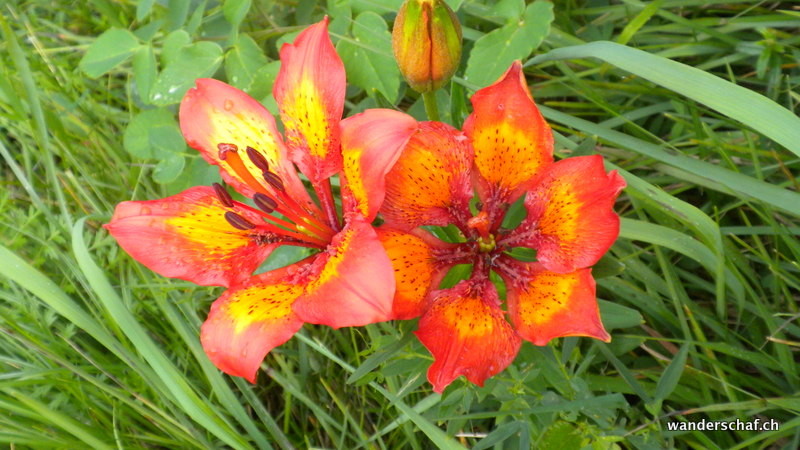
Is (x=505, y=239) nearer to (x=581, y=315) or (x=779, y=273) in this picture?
(x=581, y=315)

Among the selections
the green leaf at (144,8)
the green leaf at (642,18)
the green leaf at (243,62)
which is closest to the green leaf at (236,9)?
the green leaf at (243,62)

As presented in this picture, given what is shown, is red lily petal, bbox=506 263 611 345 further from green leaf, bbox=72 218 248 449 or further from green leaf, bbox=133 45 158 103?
green leaf, bbox=133 45 158 103

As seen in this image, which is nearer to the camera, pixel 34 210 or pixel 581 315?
pixel 581 315

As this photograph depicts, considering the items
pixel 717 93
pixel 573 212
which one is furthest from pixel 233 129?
pixel 717 93

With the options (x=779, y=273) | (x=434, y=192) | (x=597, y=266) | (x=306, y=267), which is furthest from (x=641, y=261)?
(x=306, y=267)

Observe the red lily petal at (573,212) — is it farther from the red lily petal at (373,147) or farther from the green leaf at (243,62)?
the green leaf at (243,62)

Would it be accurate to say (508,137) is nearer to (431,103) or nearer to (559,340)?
(431,103)

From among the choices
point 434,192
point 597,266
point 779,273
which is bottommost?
point 779,273
